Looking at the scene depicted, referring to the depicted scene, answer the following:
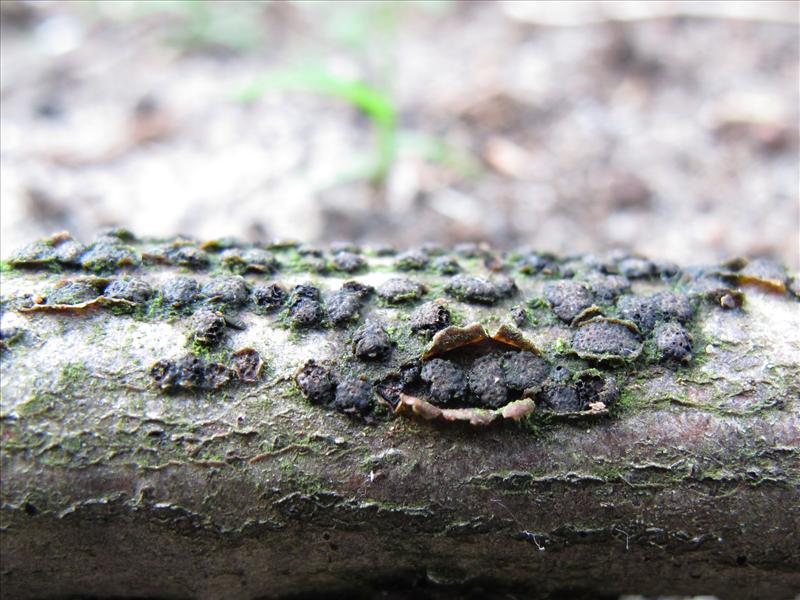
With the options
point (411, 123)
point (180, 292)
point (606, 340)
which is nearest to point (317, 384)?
point (180, 292)

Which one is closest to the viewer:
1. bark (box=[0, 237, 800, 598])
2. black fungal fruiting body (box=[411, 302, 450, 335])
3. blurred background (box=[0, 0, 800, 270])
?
bark (box=[0, 237, 800, 598])

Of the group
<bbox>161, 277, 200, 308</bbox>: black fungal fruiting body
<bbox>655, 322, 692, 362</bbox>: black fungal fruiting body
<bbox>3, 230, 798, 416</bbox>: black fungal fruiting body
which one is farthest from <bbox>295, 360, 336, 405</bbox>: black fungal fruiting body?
<bbox>655, 322, 692, 362</bbox>: black fungal fruiting body

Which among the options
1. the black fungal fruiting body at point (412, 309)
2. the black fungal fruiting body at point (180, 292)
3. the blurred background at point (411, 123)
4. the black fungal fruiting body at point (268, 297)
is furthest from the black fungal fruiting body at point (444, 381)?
the blurred background at point (411, 123)

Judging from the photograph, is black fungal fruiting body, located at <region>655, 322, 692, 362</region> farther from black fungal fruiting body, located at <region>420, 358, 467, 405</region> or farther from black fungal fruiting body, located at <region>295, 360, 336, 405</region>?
black fungal fruiting body, located at <region>295, 360, 336, 405</region>

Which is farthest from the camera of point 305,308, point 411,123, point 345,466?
point 411,123

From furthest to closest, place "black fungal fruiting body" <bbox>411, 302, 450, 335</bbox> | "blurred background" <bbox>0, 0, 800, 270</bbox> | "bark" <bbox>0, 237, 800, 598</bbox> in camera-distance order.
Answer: "blurred background" <bbox>0, 0, 800, 270</bbox> < "black fungal fruiting body" <bbox>411, 302, 450, 335</bbox> < "bark" <bbox>0, 237, 800, 598</bbox>

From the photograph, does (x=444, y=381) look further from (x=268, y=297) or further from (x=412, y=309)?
(x=268, y=297)
